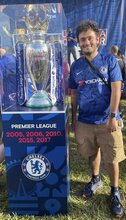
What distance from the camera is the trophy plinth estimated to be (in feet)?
8.34

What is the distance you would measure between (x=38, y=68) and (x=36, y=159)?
75 cm

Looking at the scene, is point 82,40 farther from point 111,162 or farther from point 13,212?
Answer: point 13,212

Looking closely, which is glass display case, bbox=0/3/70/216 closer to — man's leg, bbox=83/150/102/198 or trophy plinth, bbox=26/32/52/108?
trophy plinth, bbox=26/32/52/108

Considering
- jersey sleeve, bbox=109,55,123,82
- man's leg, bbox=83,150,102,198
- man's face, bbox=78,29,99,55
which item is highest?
man's face, bbox=78,29,99,55

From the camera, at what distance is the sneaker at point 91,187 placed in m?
2.96

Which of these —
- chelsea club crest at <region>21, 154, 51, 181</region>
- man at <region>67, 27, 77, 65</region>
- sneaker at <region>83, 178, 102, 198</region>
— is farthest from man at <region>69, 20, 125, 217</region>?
man at <region>67, 27, 77, 65</region>

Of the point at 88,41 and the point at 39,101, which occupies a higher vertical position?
the point at 88,41

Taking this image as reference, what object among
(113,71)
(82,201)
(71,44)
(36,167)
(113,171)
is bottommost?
(82,201)

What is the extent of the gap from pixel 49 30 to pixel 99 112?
0.80m

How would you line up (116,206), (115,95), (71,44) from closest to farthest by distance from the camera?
(115,95) < (116,206) < (71,44)

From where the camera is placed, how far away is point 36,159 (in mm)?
2521

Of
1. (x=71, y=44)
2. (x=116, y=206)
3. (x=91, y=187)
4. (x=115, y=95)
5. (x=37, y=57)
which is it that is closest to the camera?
(x=115, y=95)

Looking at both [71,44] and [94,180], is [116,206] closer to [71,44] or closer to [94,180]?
[94,180]

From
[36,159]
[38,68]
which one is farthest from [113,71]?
[36,159]
